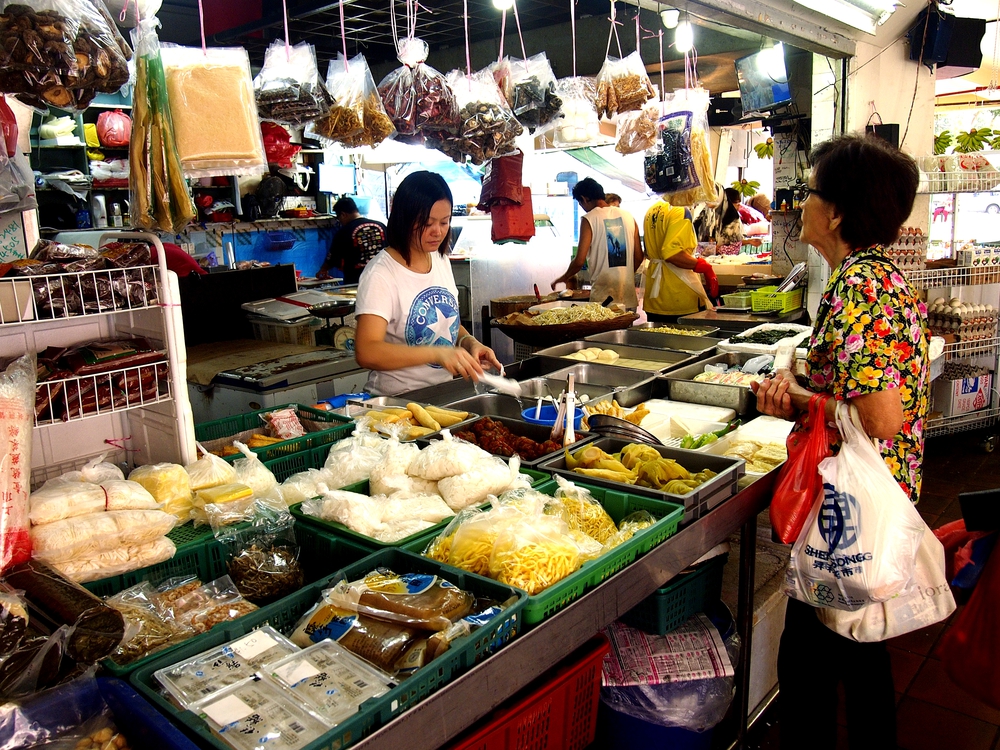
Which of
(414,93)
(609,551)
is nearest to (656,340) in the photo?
(414,93)

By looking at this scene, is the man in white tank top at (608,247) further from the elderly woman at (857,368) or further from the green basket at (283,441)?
the elderly woman at (857,368)

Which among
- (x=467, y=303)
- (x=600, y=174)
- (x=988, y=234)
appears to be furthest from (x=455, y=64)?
(x=988, y=234)

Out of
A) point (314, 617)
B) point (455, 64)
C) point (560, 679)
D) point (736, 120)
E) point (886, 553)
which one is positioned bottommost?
point (560, 679)

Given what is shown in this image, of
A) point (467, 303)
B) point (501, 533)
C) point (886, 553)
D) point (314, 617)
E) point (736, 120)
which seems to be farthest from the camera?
point (467, 303)

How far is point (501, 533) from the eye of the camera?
63.6 inches

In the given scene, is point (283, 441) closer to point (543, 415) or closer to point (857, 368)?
point (543, 415)

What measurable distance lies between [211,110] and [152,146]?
0.21 meters

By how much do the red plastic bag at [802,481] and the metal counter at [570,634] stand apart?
0.46 feet

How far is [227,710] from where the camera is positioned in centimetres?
113

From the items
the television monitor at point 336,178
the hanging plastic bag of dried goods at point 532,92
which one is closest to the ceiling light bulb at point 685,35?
the hanging plastic bag of dried goods at point 532,92

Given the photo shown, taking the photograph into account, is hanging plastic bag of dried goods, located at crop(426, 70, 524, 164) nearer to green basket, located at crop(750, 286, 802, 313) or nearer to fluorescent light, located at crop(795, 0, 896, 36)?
fluorescent light, located at crop(795, 0, 896, 36)

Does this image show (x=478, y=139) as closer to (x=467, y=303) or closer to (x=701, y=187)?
(x=701, y=187)

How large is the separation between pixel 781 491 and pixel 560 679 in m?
0.83

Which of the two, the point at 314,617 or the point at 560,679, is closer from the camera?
the point at 314,617
